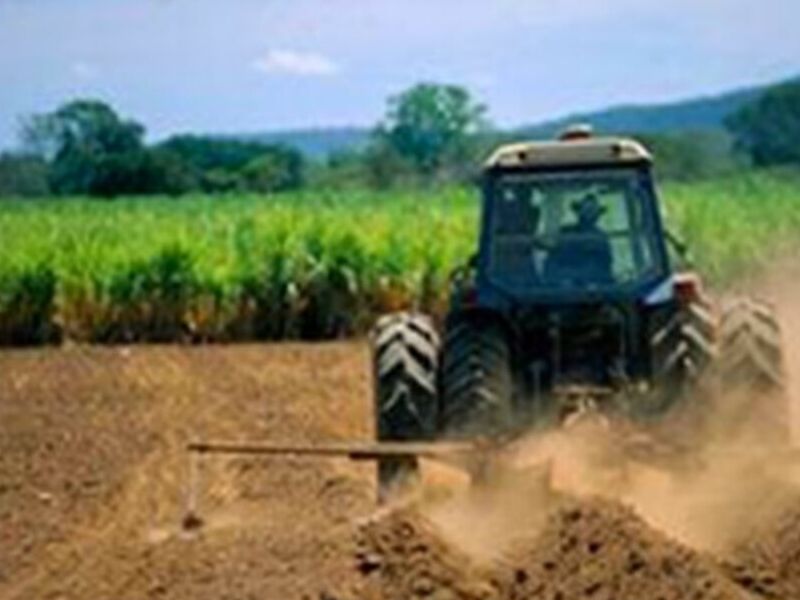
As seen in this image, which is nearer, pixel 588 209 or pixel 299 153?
pixel 588 209

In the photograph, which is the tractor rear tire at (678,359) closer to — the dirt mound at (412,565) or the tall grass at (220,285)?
the dirt mound at (412,565)

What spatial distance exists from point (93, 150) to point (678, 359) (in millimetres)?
92102

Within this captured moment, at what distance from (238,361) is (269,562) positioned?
45.6ft

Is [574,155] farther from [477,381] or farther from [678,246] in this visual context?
[477,381]

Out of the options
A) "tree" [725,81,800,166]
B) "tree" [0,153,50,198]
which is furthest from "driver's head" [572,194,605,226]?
Result: "tree" [725,81,800,166]

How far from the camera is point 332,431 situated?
17.1 metres

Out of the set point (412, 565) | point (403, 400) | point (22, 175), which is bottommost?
point (22, 175)

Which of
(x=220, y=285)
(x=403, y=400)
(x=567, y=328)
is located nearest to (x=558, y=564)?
(x=403, y=400)

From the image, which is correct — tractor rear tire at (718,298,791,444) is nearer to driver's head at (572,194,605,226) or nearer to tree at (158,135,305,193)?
driver's head at (572,194,605,226)

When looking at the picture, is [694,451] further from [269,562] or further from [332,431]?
[332,431]

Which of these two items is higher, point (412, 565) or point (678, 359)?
point (678, 359)

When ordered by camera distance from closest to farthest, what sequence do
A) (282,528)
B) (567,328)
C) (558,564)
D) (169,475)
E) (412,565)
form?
(558,564) → (412,565) → (567,328) → (282,528) → (169,475)

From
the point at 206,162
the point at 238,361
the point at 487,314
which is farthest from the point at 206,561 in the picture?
the point at 206,162

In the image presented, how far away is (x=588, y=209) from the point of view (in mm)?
11281
